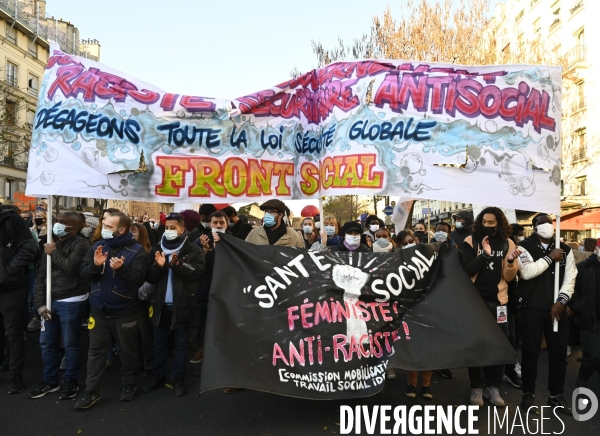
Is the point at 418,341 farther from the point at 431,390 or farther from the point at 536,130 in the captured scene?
the point at 536,130

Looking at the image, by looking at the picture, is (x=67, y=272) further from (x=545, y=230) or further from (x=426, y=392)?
(x=545, y=230)

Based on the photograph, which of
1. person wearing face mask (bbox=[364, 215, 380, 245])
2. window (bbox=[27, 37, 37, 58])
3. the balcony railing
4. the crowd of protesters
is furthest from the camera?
window (bbox=[27, 37, 37, 58])

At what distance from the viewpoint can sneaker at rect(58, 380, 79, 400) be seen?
15.9 ft

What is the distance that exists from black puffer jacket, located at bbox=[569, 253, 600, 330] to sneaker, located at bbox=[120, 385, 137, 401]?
4.80 meters

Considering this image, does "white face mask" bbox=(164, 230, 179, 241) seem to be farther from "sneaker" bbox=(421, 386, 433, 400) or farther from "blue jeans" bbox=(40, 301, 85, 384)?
"sneaker" bbox=(421, 386, 433, 400)

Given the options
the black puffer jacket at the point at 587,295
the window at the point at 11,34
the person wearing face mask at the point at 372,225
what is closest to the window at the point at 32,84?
the window at the point at 11,34

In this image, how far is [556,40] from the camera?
106ft

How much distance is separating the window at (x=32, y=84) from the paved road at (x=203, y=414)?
4218 cm

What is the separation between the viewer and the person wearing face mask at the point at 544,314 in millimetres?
4680

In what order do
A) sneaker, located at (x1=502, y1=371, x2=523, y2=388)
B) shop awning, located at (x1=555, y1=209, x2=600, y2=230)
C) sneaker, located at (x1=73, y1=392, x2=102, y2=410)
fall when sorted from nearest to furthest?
1. sneaker, located at (x1=73, y1=392, x2=102, y2=410)
2. sneaker, located at (x1=502, y1=371, x2=523, y2=388)
3. shop awning, located at (x1=555, y1=209, x2=600, y2=230)

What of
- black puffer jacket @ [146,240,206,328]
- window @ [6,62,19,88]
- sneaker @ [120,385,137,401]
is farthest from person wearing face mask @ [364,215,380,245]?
window @ [6,62,19,88]

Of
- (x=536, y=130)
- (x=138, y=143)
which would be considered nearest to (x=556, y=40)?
(x=536, y=130)

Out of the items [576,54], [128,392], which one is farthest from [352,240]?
[576,54]

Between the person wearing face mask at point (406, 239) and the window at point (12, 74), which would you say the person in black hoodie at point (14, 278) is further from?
the window at point (12, 74)
